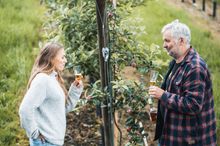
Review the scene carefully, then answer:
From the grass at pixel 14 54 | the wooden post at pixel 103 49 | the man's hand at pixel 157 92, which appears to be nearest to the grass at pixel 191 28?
the grass at pixel 14 54

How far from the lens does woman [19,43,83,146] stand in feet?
10.5

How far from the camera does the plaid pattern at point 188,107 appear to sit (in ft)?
10.7

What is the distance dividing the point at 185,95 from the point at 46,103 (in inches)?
39.7

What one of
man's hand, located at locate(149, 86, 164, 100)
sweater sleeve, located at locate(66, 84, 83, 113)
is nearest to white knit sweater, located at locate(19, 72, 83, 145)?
sweater sleeve, located at locate(66, 84, 83, 113)

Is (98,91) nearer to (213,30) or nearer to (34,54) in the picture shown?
(34,54)

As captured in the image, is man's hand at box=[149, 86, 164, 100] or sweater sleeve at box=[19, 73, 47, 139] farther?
man's hand at box=[149, 86, 164, 100]

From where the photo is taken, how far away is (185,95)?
10.8 ft

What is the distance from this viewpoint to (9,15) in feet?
26.5

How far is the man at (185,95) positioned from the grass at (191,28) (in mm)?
2418

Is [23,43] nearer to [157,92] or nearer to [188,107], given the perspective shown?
[157,92]

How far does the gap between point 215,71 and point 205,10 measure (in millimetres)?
3207

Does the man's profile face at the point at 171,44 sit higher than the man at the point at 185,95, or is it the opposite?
the man's profile face at the point at 171,44

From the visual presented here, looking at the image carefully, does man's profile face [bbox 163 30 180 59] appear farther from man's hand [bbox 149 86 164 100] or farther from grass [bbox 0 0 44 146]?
grass [bbox 0 0 44 146]

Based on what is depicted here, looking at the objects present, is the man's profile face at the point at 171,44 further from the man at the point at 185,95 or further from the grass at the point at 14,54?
the grass at the point at 14,54
